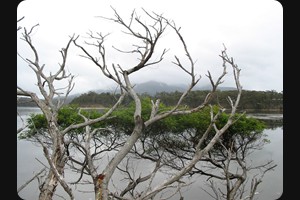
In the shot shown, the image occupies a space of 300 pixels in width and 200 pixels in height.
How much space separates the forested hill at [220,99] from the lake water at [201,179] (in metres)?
0.38

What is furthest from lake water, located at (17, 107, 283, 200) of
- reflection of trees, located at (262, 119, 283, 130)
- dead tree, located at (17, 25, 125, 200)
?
dead tree, located at (17, 25, 125, 200)

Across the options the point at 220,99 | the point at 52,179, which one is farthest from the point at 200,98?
the point at 52,179

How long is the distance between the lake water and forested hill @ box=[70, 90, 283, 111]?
0.38 metres

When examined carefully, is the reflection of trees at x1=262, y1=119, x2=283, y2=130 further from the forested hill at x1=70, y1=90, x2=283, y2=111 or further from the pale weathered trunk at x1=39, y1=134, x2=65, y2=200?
the pale weathered trunk at x1=39, y1=134, x2=65, y2=200

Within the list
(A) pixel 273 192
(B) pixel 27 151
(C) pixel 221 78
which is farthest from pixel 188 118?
(B) pixel 27 151

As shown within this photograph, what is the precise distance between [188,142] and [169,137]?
1.61 ft

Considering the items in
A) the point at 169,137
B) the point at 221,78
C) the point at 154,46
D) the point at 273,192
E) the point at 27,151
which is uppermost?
the point at 154,46

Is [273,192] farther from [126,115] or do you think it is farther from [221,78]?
[221,78]

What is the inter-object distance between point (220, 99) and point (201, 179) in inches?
130

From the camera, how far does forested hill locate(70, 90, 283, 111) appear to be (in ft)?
28.3

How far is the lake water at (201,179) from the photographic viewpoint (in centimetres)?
845

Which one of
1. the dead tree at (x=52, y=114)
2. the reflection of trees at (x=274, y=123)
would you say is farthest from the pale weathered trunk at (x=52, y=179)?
the reflection of trees at (x=274, y=123)

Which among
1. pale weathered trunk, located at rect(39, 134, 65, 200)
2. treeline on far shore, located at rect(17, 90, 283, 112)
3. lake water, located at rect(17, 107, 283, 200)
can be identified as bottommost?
lake water, located at rect(17, 107, 283, 200)

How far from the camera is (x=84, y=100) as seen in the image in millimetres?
9664
